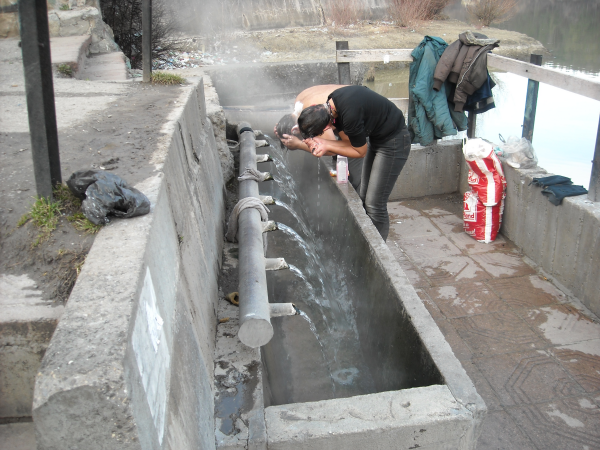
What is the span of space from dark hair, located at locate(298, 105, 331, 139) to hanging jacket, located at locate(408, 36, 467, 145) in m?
2.35

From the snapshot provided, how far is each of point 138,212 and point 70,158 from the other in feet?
3.59

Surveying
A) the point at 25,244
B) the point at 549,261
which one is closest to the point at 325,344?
the point at 549,261

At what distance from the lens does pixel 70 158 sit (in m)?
2.75

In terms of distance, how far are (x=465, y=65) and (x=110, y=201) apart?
497 cm

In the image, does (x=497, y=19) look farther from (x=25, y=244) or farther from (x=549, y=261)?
(x=25, y=244)

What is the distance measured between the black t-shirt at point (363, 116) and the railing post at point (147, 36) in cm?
173

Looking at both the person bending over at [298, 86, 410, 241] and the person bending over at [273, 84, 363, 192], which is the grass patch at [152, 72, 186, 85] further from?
the person bending over at [298, 86, 410, 241]

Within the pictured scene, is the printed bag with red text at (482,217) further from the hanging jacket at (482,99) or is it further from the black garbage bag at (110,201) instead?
the black garbage bag at (110,201)

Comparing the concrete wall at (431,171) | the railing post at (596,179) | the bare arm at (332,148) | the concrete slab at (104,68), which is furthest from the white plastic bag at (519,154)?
the concrete slab at (104,68)

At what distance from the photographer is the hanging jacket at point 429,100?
5945mm

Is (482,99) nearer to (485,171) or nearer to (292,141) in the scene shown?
(485,171)

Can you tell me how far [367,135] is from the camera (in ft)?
14.7

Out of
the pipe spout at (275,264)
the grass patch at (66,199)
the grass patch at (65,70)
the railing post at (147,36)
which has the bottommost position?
the pipe spout at (275,264)

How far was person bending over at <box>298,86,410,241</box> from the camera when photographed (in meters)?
4.10
